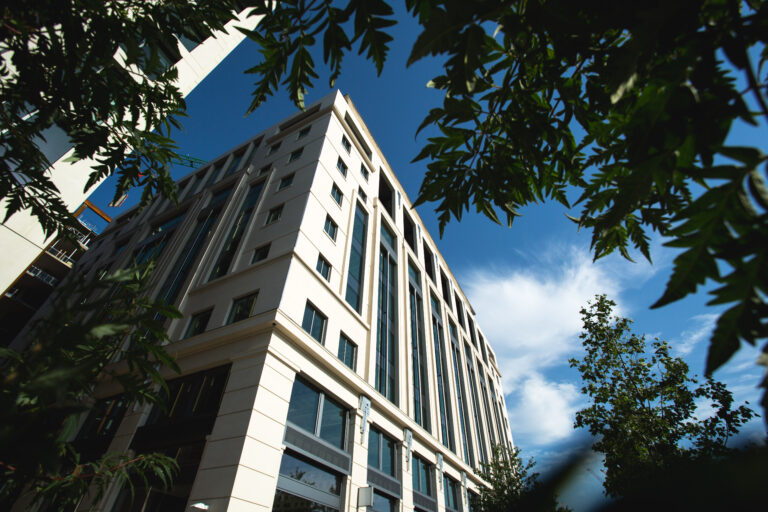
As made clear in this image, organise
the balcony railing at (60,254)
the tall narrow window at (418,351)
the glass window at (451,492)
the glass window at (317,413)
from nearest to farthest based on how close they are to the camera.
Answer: the glass window at (317,413) → the glass window at (451,492) → the tall narrow window at (418,351) → the balcony railing at (60,254)

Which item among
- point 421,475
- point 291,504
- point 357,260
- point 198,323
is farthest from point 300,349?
point 421,475

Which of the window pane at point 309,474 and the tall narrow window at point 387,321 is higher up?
the tall narrow window at point 387,321

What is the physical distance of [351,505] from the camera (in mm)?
11844

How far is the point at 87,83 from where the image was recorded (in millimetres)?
3248

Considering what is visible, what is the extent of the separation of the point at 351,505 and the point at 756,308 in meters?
14.0

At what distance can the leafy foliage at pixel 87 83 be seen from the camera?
2625 millimetres

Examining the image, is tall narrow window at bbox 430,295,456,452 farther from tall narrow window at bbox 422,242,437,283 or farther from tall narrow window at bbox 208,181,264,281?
tall narrow window at bbox 208,181,264,281

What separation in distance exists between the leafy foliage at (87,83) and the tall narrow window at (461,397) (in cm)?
2694

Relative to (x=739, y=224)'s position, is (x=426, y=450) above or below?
above

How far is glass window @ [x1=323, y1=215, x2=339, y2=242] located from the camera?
58.8ft

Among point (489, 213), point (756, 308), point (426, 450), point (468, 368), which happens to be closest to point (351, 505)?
point (426, 450)

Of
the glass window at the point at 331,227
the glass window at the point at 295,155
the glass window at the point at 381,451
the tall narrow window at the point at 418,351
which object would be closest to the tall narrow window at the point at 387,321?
the glass window at the point at 381,451

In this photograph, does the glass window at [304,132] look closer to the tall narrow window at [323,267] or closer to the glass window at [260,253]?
the glass window at [260,253]

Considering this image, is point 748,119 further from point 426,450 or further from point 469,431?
point 469,431
